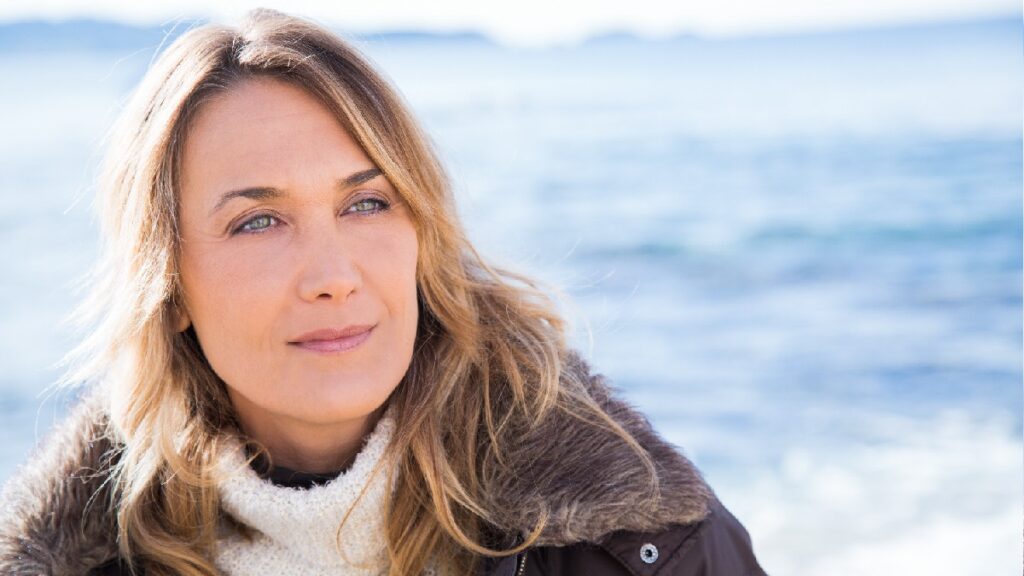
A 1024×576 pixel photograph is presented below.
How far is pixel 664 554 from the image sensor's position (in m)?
2.38

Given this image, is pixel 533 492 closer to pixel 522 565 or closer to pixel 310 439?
pixel 522 565

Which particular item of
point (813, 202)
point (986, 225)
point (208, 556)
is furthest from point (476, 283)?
point (813, 202)

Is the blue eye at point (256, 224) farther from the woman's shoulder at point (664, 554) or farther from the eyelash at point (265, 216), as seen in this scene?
the woman's shoulder at point (664, 554)

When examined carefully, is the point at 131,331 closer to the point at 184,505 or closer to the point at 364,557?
the point at 184,505

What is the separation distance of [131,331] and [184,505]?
434 mm

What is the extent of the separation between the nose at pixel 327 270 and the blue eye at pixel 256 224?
106 millimetres

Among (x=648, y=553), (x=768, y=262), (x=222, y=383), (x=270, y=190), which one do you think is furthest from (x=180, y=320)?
(x=768, y=262)

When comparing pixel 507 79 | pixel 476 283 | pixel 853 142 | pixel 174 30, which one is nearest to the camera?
pixel 476 283

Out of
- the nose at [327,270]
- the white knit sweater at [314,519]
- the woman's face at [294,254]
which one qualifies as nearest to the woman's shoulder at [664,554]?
the white knit sweater at [314,519]

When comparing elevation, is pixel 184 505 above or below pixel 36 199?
below

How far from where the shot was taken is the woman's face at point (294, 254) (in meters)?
2.46

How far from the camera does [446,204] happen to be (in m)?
2.75

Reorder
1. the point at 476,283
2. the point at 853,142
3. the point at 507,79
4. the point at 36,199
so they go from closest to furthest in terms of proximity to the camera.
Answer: the point at 476,283
the point at 36,199
the point at 853,142
the point at 507,79

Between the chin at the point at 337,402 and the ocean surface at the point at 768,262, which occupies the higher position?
the ocean surface at the point at 768,262
